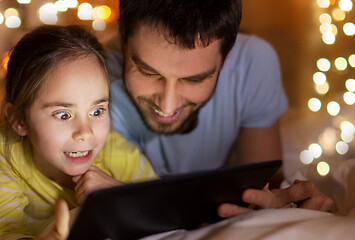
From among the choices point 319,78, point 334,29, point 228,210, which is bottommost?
point 228,210

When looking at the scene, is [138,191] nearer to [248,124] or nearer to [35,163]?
[35,163]

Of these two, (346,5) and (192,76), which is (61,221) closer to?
(192,76)

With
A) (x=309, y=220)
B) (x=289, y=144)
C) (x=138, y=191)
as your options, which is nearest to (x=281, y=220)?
(x=309, y=220)

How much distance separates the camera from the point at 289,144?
1607mm

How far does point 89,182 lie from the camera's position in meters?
0.98

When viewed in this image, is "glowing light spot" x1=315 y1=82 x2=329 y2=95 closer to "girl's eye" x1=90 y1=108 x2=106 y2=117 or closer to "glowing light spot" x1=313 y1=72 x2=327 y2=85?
"glowing light spot" x1=313 y1=72 x2=327 y2=85

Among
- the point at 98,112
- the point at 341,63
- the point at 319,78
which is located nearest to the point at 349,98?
the point at 341,63

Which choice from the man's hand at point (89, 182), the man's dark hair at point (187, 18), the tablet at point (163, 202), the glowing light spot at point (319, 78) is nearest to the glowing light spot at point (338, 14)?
the glowing light spot at point (319, 78)

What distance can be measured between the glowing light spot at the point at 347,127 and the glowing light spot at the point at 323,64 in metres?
0.42

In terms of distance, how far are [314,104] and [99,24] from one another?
3.18 ft

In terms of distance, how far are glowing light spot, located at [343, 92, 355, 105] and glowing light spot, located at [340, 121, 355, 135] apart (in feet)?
0.38

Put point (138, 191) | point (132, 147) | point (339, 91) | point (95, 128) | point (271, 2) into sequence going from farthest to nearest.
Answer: point (271, 2) < point (339, 91) < point (132, 147) < point (95, 128) < point (138, 191)

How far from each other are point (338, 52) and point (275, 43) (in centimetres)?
70

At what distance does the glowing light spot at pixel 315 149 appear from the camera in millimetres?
1496
